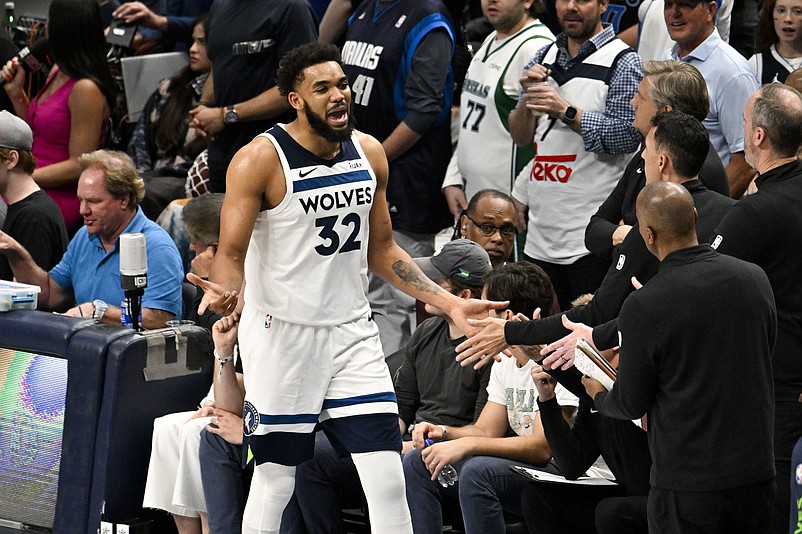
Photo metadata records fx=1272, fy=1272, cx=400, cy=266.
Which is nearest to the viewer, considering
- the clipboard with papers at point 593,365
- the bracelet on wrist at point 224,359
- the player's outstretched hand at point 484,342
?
the clipboard with papers at point 593,365

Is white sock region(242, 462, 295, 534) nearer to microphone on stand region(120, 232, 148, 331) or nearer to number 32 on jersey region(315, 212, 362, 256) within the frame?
number 32 on jersey region(315, 212, 362, 256)

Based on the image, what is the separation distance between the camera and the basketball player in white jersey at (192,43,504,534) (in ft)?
15.0

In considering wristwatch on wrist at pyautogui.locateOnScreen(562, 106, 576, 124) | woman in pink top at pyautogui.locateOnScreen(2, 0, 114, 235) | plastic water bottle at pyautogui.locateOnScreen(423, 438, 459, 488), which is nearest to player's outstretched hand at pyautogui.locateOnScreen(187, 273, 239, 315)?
plastic water bottle at pyautogui.locateOnScreen(423, 438, 459, 488)

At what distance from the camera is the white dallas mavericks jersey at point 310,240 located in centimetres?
459

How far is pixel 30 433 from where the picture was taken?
5504 mm

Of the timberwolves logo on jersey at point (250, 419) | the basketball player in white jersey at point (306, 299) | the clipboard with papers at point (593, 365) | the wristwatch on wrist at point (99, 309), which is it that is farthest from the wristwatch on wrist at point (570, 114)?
the wristwatch on wrist at point (99, 309)

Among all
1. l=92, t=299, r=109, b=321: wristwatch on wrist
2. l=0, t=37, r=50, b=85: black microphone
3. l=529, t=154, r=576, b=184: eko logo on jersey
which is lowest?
l=92, t=299, r=109, b=321: wristwatch on wrist

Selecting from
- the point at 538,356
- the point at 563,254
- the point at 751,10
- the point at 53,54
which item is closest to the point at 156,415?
the point at 538,356

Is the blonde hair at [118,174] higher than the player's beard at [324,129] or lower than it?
lower

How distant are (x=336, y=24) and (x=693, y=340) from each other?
4359 millimetres

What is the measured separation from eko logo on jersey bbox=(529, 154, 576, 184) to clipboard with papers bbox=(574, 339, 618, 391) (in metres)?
1.93

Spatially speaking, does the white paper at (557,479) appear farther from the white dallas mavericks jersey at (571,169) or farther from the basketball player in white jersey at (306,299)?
the white dallas mavericks jersey at (571,169)

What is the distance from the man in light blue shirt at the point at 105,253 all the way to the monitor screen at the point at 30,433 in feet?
1.65

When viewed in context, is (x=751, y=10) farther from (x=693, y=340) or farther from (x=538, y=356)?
(x=693, y=340)
